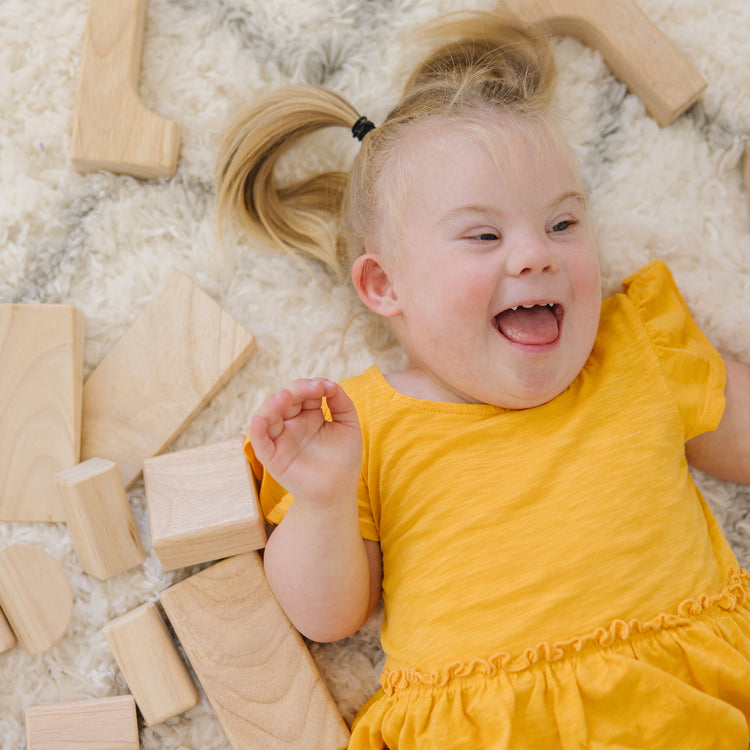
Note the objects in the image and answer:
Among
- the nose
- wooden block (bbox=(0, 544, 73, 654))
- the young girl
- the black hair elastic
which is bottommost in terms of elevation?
wooden block (bbox=(0, 544, 73, 654))

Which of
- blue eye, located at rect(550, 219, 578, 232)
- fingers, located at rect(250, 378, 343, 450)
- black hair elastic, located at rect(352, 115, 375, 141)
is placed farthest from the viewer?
black hair elastic, located at rect(352, 115, 375, 141)

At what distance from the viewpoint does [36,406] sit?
999 mm

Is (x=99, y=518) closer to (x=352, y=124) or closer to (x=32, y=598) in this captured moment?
(x=32, y=598)

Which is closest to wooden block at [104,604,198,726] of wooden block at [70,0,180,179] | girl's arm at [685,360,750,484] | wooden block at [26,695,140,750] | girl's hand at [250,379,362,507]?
wooden block at [26,695,140,750]

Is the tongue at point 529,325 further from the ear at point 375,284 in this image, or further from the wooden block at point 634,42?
the wooden block at point 634,42

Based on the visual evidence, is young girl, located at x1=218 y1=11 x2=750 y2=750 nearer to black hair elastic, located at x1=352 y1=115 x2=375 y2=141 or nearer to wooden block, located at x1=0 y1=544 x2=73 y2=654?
black hair elastic, located at x1=352 y1=115 x2=375 y2=141

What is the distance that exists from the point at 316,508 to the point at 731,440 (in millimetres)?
552

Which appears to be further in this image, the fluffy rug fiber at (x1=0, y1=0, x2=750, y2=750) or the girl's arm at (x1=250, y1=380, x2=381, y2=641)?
the fluffy rug fiber at (x1=0, y1=0, x2=750, y2=750)

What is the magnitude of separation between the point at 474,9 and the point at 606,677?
91 centimetres

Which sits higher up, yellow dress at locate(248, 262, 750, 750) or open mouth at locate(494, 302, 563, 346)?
open mouth at locate(494, 302, 563, 346)

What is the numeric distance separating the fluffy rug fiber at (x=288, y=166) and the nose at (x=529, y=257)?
26 centimetres

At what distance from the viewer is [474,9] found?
1104 mm

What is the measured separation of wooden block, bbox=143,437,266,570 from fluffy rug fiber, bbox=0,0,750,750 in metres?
0.08

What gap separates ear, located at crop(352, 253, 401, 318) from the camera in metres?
Result: 0.96
